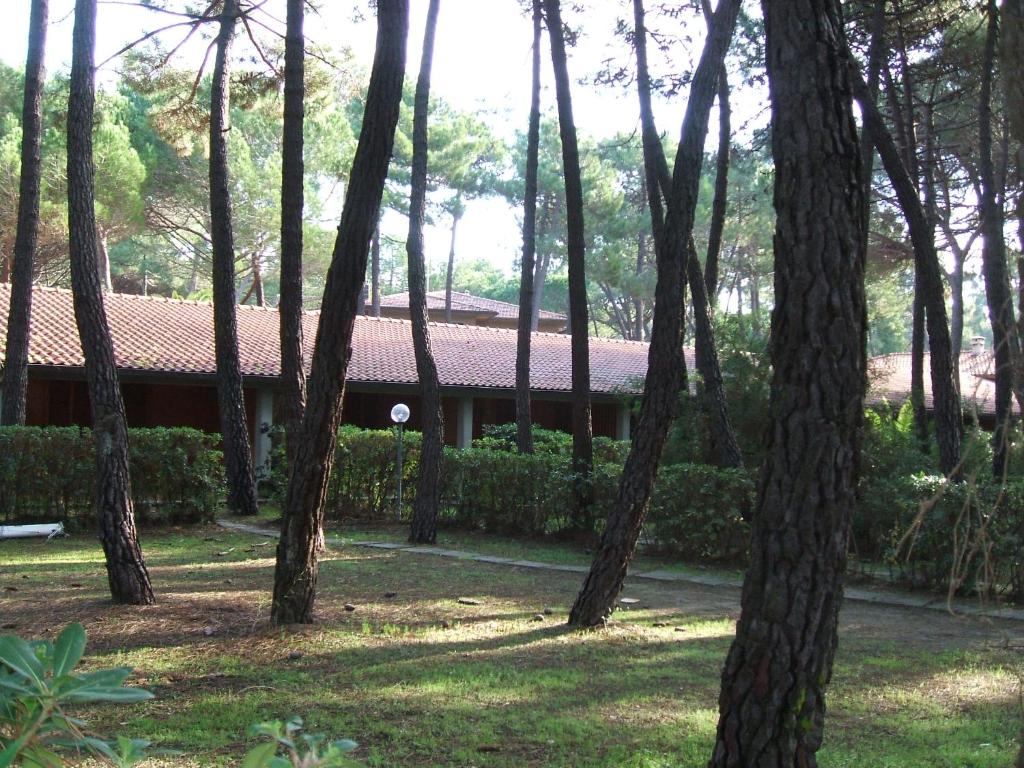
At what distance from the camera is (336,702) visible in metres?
5.20

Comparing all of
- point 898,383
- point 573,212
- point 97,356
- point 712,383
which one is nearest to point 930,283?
point 712,383

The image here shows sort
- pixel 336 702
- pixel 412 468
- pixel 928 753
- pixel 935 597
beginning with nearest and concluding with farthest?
pixel 928 753 → pixel 336 702 → pixel 935 597 → pixel 412 468

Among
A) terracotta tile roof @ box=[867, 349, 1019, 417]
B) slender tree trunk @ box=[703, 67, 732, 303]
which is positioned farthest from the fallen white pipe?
terracotta tile roof @ box=[867, 349, 1019, 417]

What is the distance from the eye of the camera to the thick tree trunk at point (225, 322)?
15.6 metres

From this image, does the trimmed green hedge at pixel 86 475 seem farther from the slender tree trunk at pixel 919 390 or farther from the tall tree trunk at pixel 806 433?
the tall tree trunk at pixel 806 433

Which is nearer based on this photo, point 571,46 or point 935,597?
point 935,597

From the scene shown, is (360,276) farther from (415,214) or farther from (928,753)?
(415,214)

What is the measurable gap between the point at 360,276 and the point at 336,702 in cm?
297

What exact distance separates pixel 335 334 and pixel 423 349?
5818 millimetres

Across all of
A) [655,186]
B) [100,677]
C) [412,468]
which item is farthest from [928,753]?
[412,468]

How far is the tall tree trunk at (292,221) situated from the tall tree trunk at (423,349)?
146 cm

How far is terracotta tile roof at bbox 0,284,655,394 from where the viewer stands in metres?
19.1

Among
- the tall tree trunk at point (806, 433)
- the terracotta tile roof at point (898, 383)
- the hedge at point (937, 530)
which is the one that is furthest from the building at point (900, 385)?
the tall tree trunk at point (806, 433)

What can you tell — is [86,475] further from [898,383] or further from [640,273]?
[640,273]
